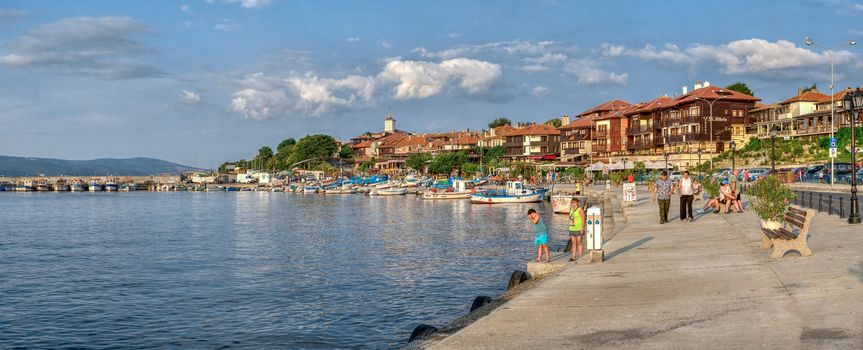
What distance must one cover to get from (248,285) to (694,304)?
17.4 m

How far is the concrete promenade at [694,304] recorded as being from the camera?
9586mm

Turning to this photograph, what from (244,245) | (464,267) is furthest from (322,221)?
(464,267)

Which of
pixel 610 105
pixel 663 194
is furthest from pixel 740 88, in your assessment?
pixel 663 194

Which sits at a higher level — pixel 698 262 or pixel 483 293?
pixel 698 262

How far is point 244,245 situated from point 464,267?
17.6 meters

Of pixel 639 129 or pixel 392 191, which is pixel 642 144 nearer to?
pixel 639 129

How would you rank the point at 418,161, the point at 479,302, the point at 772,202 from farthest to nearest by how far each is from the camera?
the point at 418,161 → the point at 772,202 → the point at 479,302

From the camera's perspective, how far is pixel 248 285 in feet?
84.8

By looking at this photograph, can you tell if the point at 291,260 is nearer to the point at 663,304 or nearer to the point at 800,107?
the point at 663,304

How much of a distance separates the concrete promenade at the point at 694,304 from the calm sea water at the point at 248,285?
4741 mm

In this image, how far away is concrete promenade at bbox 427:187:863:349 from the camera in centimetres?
959

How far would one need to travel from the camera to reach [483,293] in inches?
873

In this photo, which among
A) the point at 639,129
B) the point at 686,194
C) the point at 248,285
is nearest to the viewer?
the point at 248,285

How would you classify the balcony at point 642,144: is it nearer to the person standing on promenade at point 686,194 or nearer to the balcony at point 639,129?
the balcony at point 639,129
